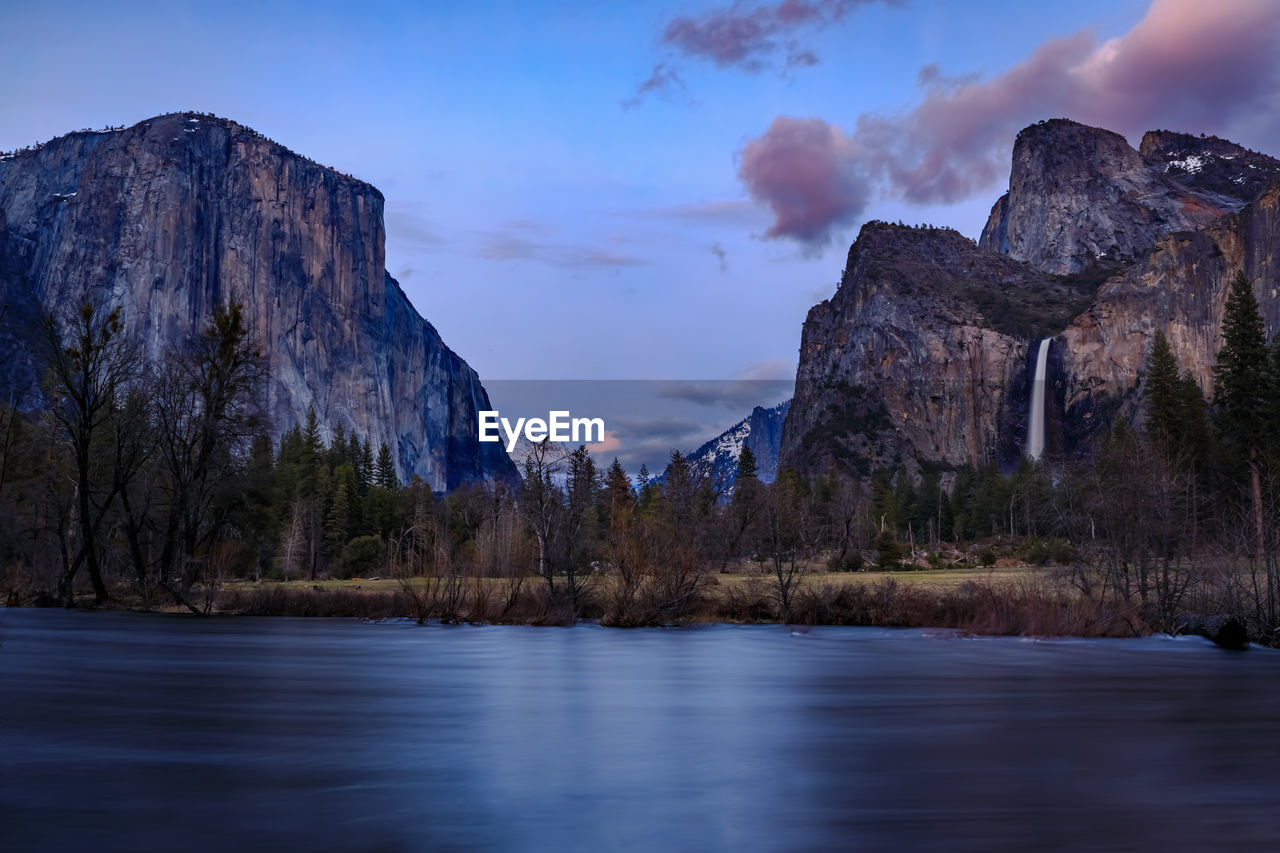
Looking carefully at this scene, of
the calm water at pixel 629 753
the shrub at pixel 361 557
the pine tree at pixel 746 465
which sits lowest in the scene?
the calm water at pixel 629 753

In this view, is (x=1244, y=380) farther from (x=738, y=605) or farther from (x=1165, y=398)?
(x=738, y=605)

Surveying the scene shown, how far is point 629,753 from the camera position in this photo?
12.4 metres

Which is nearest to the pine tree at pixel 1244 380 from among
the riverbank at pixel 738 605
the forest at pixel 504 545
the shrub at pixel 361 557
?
the forest at pixel 504 545

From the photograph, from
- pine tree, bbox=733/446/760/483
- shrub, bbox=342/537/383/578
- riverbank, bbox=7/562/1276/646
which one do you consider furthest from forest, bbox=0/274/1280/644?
pine tree, bbox=733/446/760/483

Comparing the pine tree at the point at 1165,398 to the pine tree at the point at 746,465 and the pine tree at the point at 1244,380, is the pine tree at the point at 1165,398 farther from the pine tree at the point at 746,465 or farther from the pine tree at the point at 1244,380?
the pine tree at the point at 746,465

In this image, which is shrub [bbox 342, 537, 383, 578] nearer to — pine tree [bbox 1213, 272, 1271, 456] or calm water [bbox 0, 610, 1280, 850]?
calm water [bbox 0, 610, 1280, 850]

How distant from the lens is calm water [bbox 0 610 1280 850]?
8.18m

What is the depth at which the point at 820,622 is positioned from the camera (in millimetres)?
37875

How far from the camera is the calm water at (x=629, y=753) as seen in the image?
818 centimetres

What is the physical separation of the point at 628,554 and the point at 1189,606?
1768 centimetres

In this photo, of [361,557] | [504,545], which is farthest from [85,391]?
[361,557]

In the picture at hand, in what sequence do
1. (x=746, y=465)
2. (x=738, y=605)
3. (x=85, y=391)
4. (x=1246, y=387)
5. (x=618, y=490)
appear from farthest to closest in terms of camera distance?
(x=746, y=465), (x=618, y=490), (x=1246, y=387), (x=85, y=391), (x=738, y=605)

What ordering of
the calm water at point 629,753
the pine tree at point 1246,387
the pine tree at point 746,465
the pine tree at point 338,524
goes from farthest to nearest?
1. the pine tree at point 746,465
2. the pine tree at point 338,524
3. the pine tree at point 1246,387
4. the calm water at point 629,753

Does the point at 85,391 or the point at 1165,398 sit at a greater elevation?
the point at 1165,398
